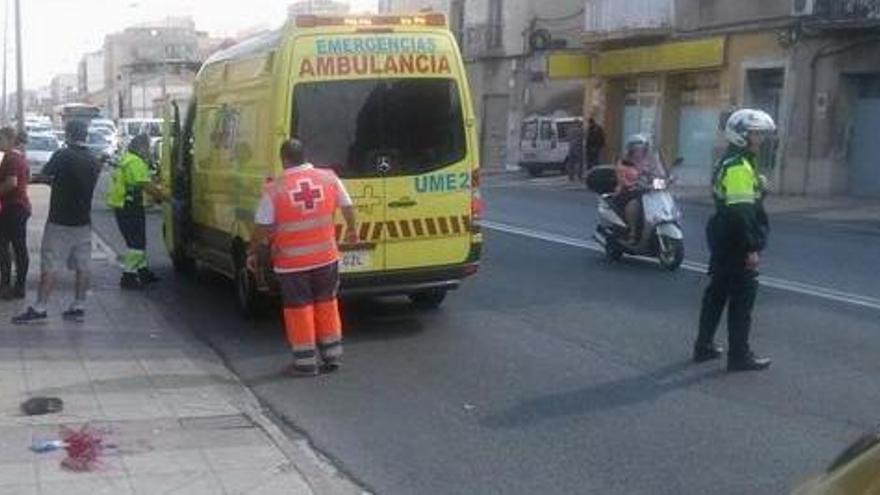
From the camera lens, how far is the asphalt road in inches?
251

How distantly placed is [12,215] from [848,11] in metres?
20.6

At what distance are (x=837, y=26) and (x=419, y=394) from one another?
21.9 m

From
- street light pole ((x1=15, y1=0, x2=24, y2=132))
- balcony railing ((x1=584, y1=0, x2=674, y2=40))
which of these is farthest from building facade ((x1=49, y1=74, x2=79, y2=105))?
balcony railing ((x1=584, y1=0, x2=674, y2=40))

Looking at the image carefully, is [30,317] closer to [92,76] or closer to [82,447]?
[82,447]

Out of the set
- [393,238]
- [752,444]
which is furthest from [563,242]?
[752,444]

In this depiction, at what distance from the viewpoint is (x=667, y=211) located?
14281mm

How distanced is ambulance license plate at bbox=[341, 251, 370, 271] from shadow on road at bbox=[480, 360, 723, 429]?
262 centimetres

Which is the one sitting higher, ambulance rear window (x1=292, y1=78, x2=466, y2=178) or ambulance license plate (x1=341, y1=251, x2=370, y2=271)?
ambulance rear window (x1=292, y1=78, x2=466, y2=178)

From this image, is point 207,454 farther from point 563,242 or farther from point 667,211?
point 563,242

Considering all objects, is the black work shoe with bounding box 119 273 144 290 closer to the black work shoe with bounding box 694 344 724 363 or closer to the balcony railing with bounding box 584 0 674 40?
the black work shoe with bounding box 694 344 724 363

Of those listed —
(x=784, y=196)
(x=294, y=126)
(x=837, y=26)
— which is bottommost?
(x=784, y=196)

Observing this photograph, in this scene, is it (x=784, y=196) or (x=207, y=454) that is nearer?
(x=207, y=454)

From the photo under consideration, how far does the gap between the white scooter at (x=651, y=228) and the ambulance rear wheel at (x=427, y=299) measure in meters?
3.41

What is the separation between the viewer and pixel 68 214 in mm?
10570
